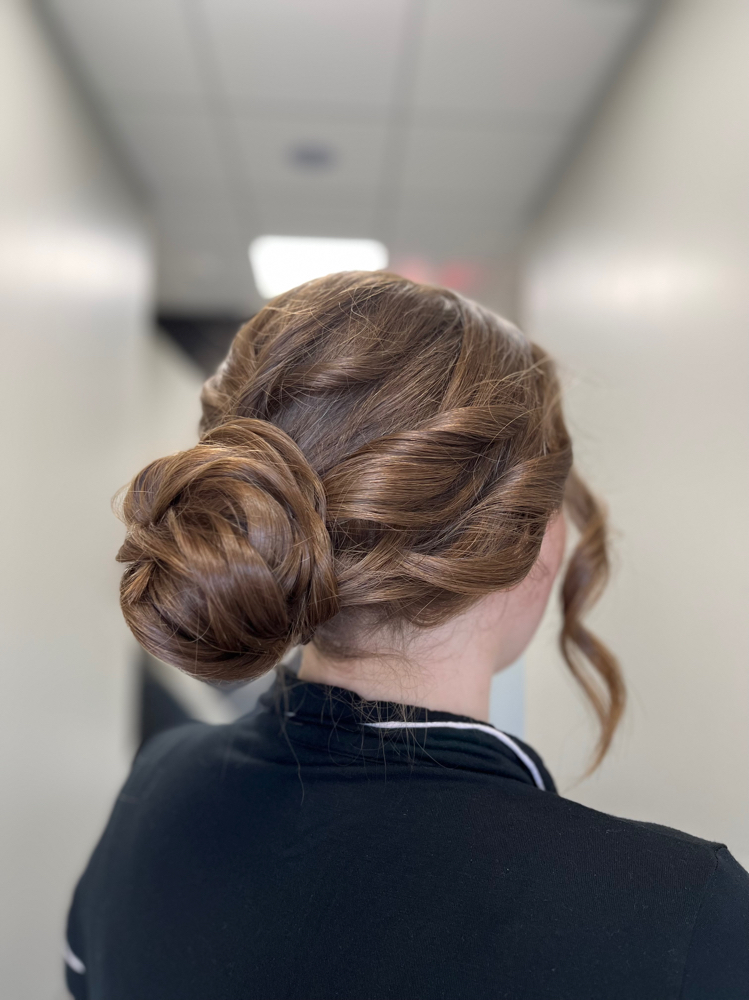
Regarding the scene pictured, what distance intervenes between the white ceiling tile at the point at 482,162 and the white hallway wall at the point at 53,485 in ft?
2.80

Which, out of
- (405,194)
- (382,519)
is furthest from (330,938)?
(405,194)

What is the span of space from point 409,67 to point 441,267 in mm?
1267

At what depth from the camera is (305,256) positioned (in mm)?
2766

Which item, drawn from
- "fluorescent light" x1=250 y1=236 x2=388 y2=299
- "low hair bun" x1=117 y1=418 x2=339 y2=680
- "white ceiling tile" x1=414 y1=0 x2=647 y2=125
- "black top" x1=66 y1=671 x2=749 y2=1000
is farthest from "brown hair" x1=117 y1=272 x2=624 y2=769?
"fluorescent light" x1=250 y1=236 x2=388 y2=299

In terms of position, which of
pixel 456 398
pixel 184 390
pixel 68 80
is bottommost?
pixel 456 398

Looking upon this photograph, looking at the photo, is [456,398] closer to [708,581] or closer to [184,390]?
[708,581]

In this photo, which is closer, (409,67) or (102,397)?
(409,67)

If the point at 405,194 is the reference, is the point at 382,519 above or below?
below

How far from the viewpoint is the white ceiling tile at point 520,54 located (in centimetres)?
146

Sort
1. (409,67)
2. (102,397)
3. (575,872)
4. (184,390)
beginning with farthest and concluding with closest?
1. (184,390)
2. (102,397)
3. (409,67)
4. (575,872)

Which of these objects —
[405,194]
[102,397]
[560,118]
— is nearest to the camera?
[560,118]

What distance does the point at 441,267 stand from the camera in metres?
2.91

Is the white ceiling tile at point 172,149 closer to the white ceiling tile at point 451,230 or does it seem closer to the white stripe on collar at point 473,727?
the white ceiling tile at point 451,230

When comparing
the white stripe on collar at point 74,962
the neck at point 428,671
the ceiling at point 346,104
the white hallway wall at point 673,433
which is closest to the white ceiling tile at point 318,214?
the ceiling at point 346,104
